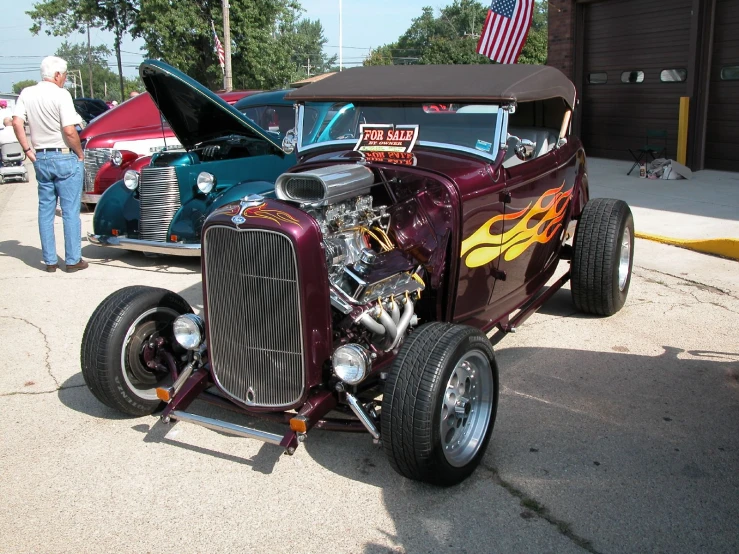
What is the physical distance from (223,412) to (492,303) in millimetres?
1802

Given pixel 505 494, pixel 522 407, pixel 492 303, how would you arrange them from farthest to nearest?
pixel 492 303 < pixel 522 407 < pixel 505 494

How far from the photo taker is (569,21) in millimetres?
13320

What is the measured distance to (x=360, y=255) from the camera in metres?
3.74

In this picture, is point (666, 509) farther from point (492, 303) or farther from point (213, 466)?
point (213, 466)

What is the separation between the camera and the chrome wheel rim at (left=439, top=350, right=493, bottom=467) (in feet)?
11.2

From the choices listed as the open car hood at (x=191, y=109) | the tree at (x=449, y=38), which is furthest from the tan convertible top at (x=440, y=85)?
the tree at (x=449, y=38)

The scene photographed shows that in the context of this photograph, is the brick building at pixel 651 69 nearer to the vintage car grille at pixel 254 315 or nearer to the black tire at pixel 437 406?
the black tire at pixel 437 406

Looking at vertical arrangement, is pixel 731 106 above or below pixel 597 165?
above

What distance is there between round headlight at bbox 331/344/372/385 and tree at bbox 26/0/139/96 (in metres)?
27.9

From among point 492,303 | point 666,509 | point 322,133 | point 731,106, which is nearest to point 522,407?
point 492,303

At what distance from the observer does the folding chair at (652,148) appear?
1154 cm

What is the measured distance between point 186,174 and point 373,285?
420cm

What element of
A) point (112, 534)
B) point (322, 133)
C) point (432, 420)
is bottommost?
point (112, 534)

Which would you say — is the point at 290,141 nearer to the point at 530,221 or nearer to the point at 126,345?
the point at 530,221
